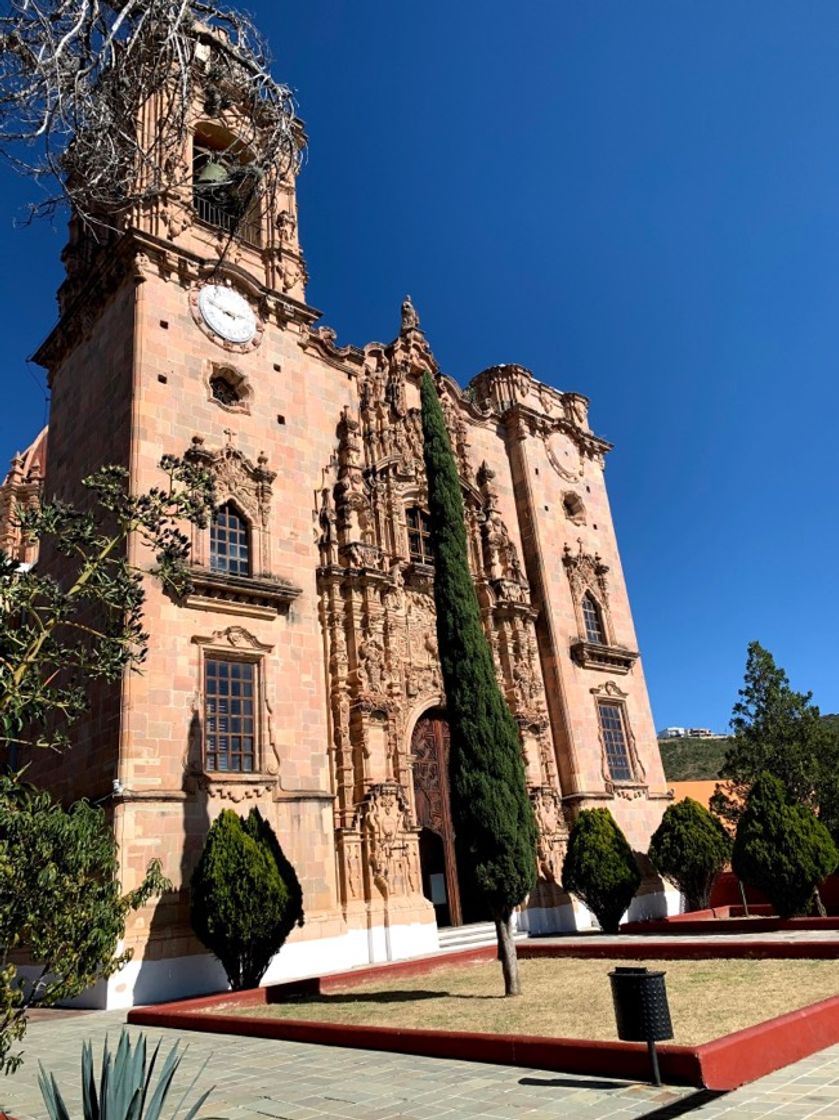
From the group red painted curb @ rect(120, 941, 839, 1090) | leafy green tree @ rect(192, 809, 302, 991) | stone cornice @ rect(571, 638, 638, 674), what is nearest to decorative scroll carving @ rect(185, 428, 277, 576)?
leafy green tree @ rect(192, 809, 302, 991)

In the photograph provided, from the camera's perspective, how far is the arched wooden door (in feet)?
60.5

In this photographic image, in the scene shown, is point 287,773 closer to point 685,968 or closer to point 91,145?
point 685,968

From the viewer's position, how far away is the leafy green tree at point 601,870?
1777cm

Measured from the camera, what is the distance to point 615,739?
76.4 ft

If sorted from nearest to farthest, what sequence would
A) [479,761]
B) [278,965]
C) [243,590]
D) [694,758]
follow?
[479,761] → [278,965] → [243,590] → [694,758]

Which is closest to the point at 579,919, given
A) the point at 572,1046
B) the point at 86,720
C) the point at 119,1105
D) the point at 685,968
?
the point at 685,968

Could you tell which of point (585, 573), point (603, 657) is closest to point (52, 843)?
point (603, 657)

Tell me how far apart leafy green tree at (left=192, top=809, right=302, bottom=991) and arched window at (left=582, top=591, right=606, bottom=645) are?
13.7 meters

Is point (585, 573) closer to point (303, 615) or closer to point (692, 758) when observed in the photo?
point (303, 615)

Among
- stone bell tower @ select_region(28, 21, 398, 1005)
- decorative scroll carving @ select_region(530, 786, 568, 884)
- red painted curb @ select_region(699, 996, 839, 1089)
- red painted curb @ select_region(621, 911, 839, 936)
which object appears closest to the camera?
red painted curb @ select_region(699, 996, 839, 1089)

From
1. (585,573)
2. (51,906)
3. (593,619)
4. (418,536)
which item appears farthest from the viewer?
(593,619)

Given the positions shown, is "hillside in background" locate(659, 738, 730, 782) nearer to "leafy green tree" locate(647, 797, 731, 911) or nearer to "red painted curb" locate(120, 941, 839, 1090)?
"leafy green tree" locate(647, 797, 731, 911)

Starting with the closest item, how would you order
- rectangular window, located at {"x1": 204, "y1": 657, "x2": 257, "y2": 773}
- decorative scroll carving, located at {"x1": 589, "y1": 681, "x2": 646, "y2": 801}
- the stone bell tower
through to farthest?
1. the stone bell tower
2. rectangular window, located at {"x1": 204, "y1": 657, "x2": 257, "y2": 773}
3. decorative scroll carving, located at {"x1": 589, "y1": 681, "x2": 646, "y2": 801}

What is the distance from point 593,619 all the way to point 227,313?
13548 millimetres
